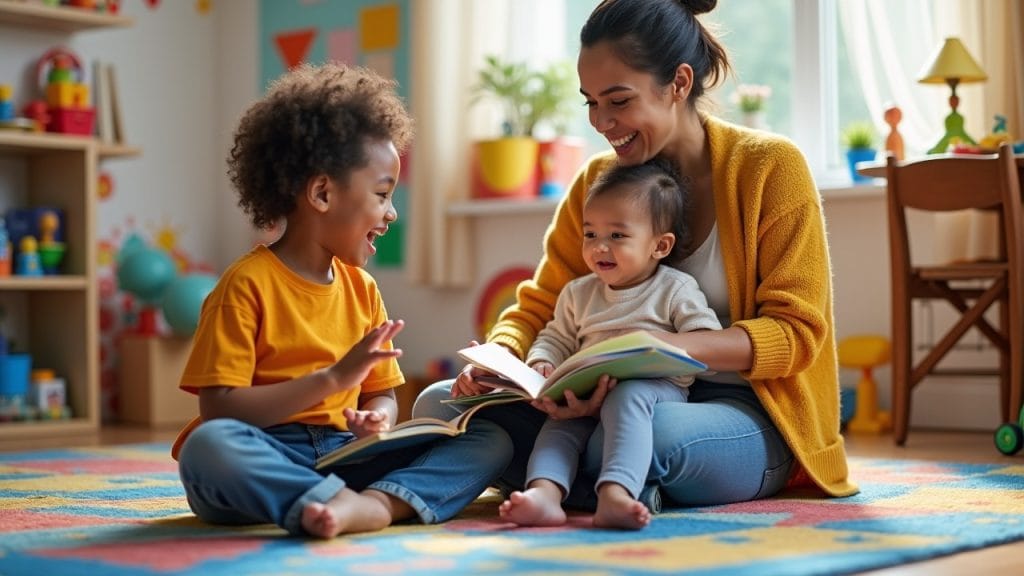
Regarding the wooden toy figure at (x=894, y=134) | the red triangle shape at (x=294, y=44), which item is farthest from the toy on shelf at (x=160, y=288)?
the wooden toy figure at (x=894, y=134)

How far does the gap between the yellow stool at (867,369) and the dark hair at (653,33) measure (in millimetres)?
1675

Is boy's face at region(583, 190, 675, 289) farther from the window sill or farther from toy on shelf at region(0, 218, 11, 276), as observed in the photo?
toy on shelf at region(0, 218, 11, 276)

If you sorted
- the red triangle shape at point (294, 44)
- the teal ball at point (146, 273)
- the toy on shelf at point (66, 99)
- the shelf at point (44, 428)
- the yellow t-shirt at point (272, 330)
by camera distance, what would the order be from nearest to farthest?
the yellow t-shirt at point (272, 330) → the shelf at point (44, 428) → the toy on shelf at point (66, 99) → the teal ball at point (146, 273) → the red triangle shape at point (294, 44)

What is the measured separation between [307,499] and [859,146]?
2.39 m

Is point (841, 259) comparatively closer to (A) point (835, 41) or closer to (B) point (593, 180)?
(A) point (835, 41)

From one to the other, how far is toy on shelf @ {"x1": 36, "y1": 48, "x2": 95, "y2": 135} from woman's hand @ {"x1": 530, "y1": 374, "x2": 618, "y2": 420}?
8.86 feet

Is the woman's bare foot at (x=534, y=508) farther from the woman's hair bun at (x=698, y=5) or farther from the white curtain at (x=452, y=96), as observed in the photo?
the white curtain at (x=452, y=96)

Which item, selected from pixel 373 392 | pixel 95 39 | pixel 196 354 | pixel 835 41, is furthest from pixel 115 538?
pixel 95 39

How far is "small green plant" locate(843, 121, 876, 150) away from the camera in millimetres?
3580

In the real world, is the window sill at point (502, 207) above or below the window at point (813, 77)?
below

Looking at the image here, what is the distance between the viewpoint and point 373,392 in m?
1.91

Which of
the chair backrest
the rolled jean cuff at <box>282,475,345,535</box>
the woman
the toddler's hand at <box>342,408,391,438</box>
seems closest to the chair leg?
the chair backrest

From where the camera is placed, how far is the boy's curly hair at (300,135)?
5.78ft

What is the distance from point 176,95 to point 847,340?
2.59m
